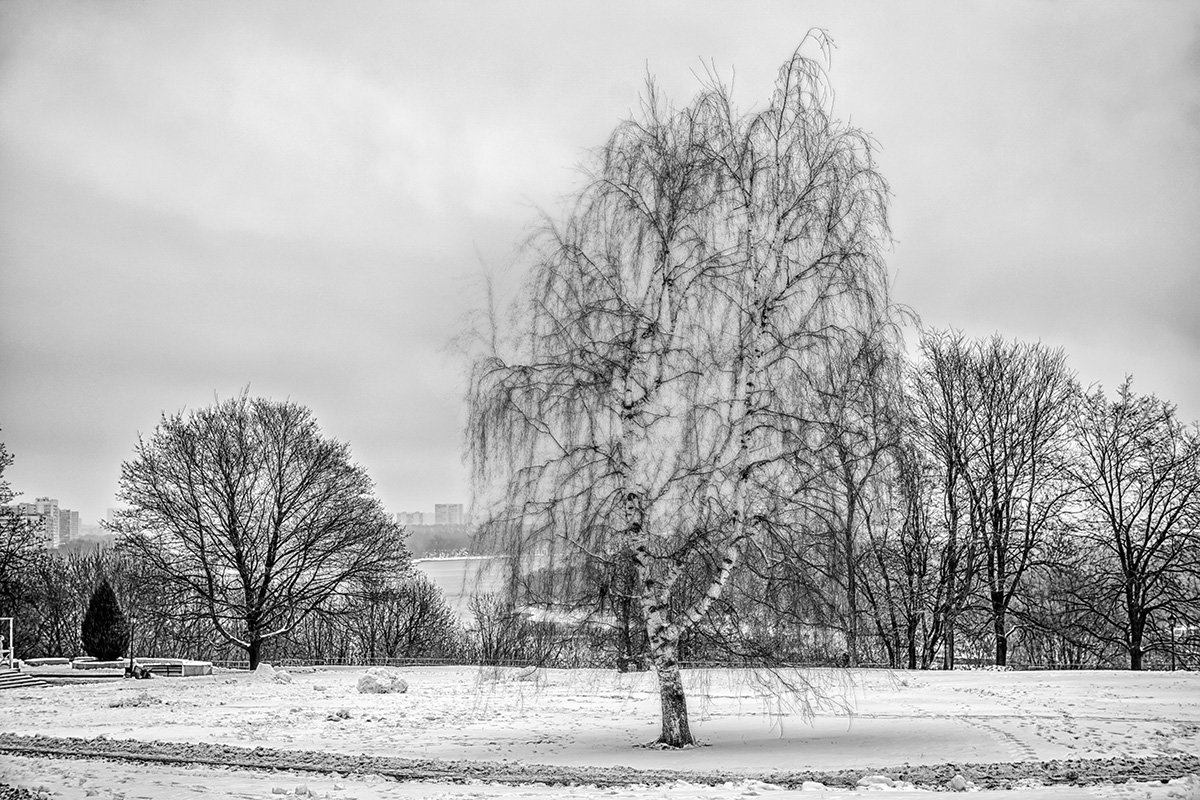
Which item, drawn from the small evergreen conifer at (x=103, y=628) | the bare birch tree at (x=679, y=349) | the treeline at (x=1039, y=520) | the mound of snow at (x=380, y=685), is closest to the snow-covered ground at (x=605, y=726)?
the mound of snow at (x=380, y=685)

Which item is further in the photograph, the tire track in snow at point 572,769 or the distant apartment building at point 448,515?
the distant apartment building at point 448,515

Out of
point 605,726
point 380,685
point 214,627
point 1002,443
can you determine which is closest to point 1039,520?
point 1002,443

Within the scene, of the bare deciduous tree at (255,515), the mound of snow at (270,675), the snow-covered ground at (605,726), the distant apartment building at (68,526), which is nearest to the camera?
the snow-covered ground at (605,726)

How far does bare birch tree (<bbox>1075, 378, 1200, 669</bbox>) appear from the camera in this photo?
98.2 ft

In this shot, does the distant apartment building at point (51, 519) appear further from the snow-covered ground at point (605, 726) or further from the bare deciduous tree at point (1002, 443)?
the bare deciduous tree at point (1002, 443)

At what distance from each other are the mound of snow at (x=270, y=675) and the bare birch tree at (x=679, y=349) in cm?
1835

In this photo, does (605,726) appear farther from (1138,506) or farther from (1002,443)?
(1138,506)

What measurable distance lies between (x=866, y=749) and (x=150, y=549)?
2635 cm

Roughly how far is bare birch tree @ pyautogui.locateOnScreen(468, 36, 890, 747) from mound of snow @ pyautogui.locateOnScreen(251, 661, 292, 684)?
60.2 feet

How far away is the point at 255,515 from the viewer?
34.3 metres

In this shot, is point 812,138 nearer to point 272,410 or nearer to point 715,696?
point 715,696

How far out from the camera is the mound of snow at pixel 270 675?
29.6 meters

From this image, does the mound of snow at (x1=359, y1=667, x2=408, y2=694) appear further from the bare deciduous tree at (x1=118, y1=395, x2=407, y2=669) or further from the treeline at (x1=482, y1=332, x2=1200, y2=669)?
the treeline at (x1=482, y1=332, x2=1200, y2=669)

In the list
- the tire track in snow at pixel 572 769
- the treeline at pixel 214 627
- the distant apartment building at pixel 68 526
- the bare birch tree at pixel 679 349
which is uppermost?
the bare birch tree at pixel 679 349
